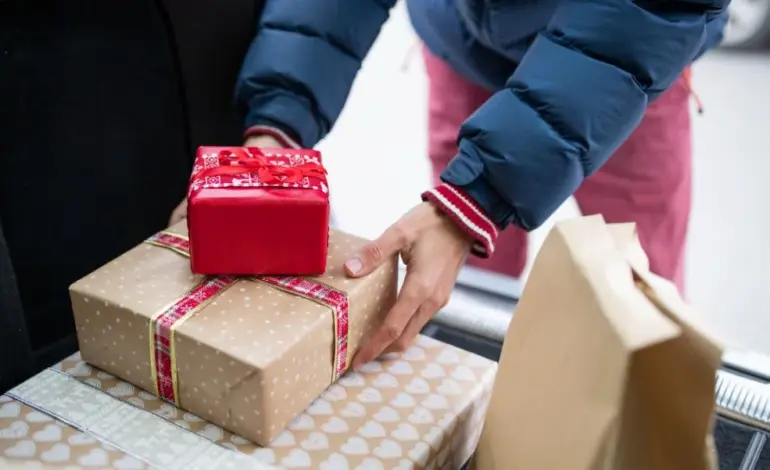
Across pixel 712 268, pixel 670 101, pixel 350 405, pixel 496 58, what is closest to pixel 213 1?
pixel 496 58

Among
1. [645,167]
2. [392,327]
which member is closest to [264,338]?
[392,327]

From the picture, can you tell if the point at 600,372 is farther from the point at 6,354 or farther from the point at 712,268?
the point at 712,268

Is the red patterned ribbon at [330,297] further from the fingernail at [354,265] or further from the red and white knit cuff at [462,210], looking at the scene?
the red and white knit cuff at [462,210]

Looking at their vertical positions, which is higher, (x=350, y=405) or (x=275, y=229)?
(x=275, y=229)

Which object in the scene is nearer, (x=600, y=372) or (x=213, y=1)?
(x=600, y=372)

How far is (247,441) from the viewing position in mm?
681

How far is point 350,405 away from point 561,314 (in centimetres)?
24

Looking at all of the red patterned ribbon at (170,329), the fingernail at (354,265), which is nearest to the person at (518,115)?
the fingernail at (354,265)

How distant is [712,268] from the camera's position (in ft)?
5.88

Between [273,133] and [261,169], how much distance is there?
235mm

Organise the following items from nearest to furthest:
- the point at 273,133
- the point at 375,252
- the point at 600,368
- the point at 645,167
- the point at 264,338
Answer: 1. the point at 600,368
2. the point at 264,338
3. the point at 375,252
4. the point at 273,133
5. the point at 645,167

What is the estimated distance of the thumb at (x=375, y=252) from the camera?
75 cm

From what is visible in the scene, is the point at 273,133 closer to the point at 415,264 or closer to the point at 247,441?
the point at 415,264

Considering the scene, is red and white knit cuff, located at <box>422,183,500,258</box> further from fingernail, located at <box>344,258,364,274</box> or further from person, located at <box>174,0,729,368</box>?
fingernail, located at <box>344,258,364,274</box>
